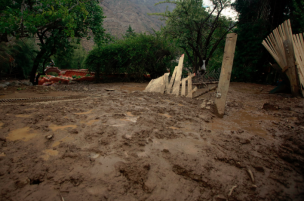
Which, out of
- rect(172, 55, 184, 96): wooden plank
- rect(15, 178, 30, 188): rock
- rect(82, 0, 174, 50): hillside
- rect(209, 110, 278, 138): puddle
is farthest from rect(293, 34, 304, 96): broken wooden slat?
rect(82, 0, 174, 50): hillside

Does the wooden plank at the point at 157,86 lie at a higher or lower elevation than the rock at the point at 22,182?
higher

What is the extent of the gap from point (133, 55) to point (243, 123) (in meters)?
8.50

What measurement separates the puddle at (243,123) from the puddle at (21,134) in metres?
2.60

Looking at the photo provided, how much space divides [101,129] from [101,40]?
6.76m

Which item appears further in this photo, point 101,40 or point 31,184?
point 101,40

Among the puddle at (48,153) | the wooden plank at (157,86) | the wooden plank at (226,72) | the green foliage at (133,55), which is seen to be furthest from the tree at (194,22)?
the puddle at (48,153)

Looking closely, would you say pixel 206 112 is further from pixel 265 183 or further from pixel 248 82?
pixel 248 82

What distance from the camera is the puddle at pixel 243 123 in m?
2.71

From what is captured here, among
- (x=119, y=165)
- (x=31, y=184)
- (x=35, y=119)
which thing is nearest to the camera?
(x=31, y=184)

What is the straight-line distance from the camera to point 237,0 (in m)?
11.5

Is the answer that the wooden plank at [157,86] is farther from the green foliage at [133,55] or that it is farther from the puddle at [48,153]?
the green foliage at [133,55]

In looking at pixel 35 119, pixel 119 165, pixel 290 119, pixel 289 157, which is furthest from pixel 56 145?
pixel 290 119

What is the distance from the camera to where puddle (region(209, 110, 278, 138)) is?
2.71 meters

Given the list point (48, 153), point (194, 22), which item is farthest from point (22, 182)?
point (194, 22)
